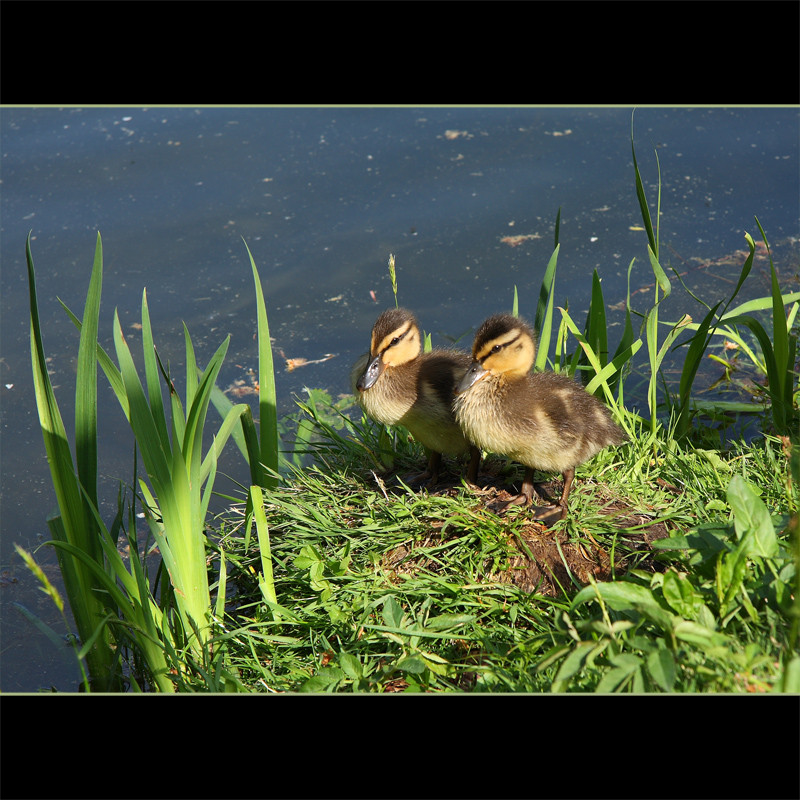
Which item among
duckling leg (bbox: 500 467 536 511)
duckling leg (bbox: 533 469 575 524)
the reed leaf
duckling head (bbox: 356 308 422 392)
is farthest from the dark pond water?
duckling leg (bbox: 533 469 575 524)

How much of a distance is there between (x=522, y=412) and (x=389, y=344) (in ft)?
2.41

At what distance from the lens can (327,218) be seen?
23.1ft

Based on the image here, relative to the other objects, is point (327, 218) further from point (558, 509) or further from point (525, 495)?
point (558, 509)

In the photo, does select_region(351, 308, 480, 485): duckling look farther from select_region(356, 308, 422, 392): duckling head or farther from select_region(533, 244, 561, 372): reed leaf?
select_region(533, 244, 561, 372): reed leaf

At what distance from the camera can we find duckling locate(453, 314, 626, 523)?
3.58 meters

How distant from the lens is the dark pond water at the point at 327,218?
5949mm

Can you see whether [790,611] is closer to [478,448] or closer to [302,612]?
[478,448]

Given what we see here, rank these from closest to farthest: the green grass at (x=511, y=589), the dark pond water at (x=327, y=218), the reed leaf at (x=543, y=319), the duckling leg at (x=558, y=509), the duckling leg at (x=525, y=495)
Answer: the green grass at (x=511, y=589) → the duckling leg at (x=558, y=509) → the duckling leg at (x=525, y=495) → the reed leaf at (x=543, y=319) → the dark pond water at (x=327, y=218)

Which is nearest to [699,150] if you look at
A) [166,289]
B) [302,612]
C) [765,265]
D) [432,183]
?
[765,265]

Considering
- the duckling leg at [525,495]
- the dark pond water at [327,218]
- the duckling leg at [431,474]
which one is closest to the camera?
the duckling leg at [525,495]

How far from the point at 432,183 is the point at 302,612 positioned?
479cm

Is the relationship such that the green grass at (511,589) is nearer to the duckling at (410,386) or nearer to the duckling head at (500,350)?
the duckling at (410,386)

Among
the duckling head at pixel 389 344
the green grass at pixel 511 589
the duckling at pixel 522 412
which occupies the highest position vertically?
the duckling head at pixel 389 344

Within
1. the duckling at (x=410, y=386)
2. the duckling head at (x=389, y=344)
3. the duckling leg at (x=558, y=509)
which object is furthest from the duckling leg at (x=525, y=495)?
the duckling head at (x=389, y=344)
